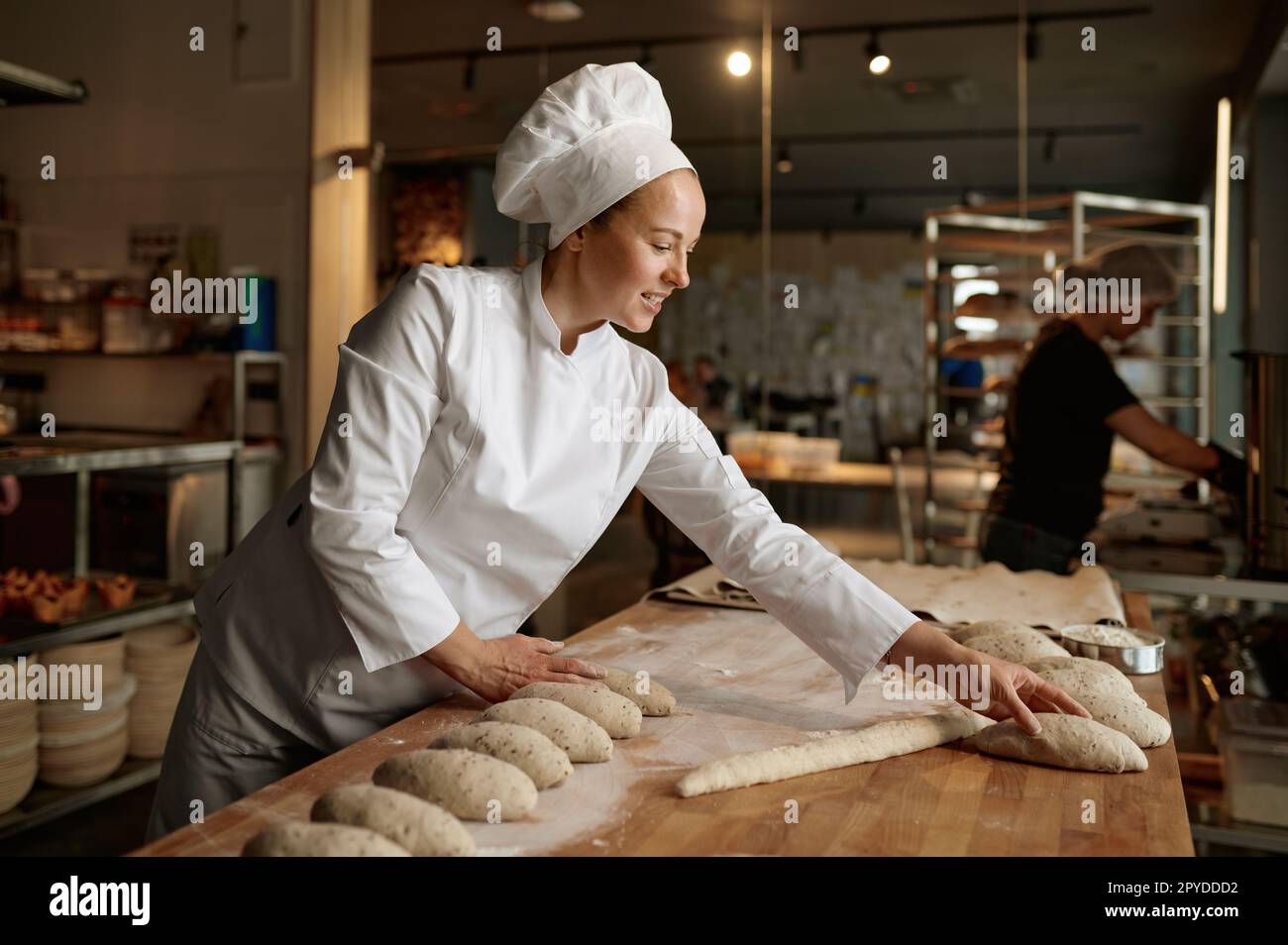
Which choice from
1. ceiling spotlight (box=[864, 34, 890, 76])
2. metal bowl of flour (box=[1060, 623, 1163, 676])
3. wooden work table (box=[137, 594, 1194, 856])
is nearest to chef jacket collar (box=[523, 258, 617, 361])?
wooden work table (box=[137, 594, 1194, 856])

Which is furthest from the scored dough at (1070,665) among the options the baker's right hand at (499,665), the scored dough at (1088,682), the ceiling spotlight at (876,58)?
the ceiling spotlight at (876,58)

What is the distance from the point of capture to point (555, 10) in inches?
189

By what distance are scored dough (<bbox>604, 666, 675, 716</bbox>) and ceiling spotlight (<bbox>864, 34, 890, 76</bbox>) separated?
12.2 feet

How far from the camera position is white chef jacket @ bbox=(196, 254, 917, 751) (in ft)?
4.68

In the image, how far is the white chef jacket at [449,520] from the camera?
1427 mm

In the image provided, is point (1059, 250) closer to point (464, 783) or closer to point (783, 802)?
point (783, 802)

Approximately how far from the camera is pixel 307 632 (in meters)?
1.59

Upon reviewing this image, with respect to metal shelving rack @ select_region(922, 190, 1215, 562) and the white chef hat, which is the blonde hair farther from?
the white chef hat

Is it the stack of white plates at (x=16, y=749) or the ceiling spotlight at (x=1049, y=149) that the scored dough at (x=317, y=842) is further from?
the ceiling spotlight at (x=1049, y=149)

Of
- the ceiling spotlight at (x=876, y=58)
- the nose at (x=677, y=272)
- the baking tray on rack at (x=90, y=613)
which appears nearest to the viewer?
the nose at (x=677, y=272)

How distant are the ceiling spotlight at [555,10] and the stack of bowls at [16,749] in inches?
135
